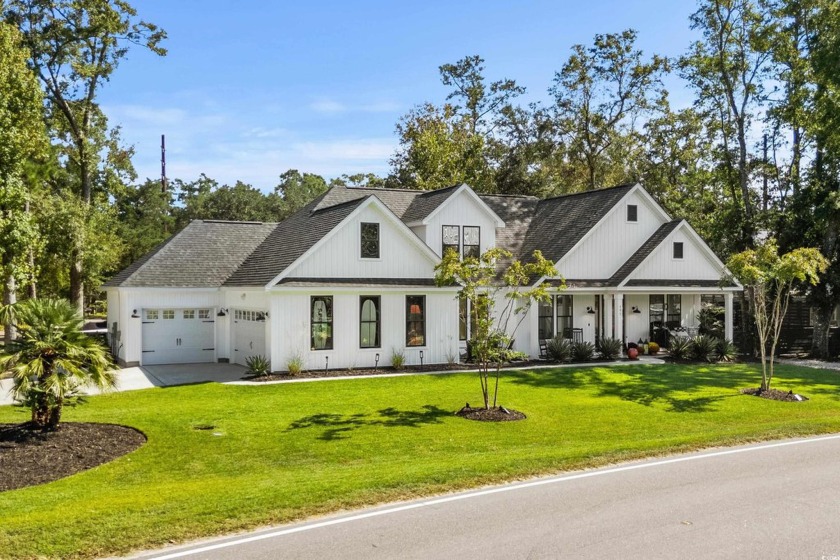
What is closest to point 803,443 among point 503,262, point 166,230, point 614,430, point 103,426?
point 614,430

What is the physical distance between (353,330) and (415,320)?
235 cm

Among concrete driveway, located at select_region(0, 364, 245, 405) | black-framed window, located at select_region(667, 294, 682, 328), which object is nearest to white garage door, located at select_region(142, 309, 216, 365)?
concrete driveway, located at select_region(0, 364, 245, 405)

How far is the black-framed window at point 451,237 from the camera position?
27500 millimetres

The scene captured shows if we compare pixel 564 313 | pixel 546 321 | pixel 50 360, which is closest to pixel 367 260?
pixel 546 321

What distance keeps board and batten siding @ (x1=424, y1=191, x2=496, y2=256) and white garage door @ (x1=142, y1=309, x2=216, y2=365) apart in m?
8.63

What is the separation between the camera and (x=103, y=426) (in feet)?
47.9

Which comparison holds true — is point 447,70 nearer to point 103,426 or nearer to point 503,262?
point 503,262

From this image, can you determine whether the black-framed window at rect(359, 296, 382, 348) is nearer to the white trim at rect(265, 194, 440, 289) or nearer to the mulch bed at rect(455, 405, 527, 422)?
the white trim at rect(265, 194, 440, 289)

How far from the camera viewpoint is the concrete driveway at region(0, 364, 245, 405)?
20.9m

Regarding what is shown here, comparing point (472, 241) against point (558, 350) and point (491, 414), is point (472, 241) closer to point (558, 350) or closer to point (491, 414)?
point (558, 350)

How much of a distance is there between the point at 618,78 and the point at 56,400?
3532 centimetres

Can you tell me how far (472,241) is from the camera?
2794 centimetres

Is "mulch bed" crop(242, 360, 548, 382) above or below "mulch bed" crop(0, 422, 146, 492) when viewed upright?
above

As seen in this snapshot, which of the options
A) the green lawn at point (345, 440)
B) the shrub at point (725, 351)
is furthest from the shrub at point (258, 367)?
the shrub at point (725, 351)
